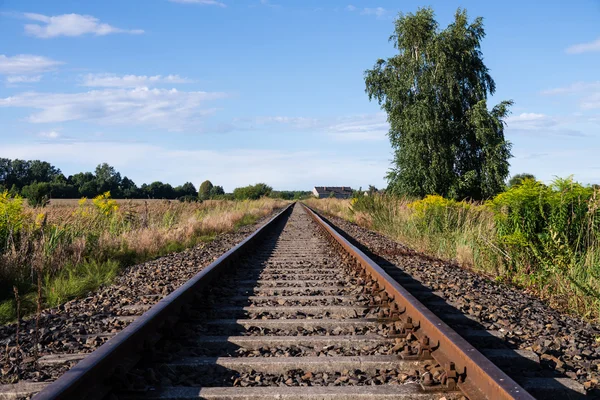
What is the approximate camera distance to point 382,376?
9.39 feet

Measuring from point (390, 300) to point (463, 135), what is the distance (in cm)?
2455

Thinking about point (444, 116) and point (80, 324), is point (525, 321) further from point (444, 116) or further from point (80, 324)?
point (444, 116)

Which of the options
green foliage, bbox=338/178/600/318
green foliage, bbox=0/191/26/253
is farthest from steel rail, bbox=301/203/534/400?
green foliage, bbox=0/191/26/253

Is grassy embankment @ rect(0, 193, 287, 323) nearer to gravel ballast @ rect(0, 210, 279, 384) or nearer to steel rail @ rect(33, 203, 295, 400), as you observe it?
gravel ballast @ rect(0, 210, 279, 384)

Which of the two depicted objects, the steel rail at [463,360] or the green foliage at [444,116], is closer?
the steel rail at [463,360]

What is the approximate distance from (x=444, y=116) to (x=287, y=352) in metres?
25.7

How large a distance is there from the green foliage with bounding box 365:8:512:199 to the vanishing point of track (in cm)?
2202

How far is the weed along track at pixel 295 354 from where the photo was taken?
2527 mm

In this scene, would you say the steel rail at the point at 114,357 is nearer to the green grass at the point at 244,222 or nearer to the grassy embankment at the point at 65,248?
the grassy embankment at the point at 65,248

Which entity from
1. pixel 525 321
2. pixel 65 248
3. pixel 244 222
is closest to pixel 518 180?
pixel 525 321

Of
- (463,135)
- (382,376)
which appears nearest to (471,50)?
(463,135)

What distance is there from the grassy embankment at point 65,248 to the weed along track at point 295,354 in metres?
1.03

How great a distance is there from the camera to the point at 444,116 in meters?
27.0

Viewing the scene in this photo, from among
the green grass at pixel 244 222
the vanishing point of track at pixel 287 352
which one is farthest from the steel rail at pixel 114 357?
the green grass at pixel 244 222
